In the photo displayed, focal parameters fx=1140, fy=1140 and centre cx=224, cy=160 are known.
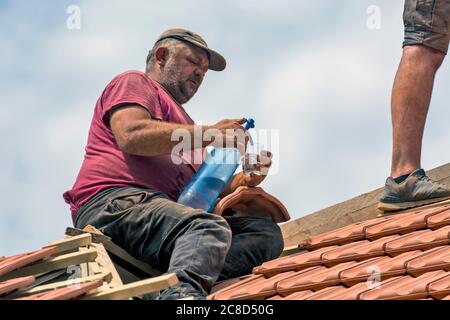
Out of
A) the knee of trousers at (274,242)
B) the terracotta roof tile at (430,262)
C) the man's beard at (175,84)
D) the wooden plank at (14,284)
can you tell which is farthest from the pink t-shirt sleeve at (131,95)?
the terracotta roof tile at (430,262)

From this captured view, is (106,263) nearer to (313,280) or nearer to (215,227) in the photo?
(215,227)

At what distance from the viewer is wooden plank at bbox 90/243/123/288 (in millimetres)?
4863

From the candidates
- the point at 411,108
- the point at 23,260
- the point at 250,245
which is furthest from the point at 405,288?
the point at 411,108

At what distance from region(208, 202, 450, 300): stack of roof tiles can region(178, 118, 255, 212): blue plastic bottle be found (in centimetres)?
51

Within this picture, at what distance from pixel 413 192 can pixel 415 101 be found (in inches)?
20.4

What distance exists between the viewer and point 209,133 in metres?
5.87

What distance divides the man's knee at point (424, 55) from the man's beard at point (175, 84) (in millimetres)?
1302

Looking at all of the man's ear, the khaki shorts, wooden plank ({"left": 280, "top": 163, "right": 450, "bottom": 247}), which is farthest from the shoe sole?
the man's ear

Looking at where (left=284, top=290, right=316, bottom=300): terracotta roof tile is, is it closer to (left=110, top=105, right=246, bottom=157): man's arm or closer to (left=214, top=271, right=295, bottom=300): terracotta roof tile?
(left=214, top=271, right=295, bottom=300): terracotta roof tile

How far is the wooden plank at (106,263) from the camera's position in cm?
486
